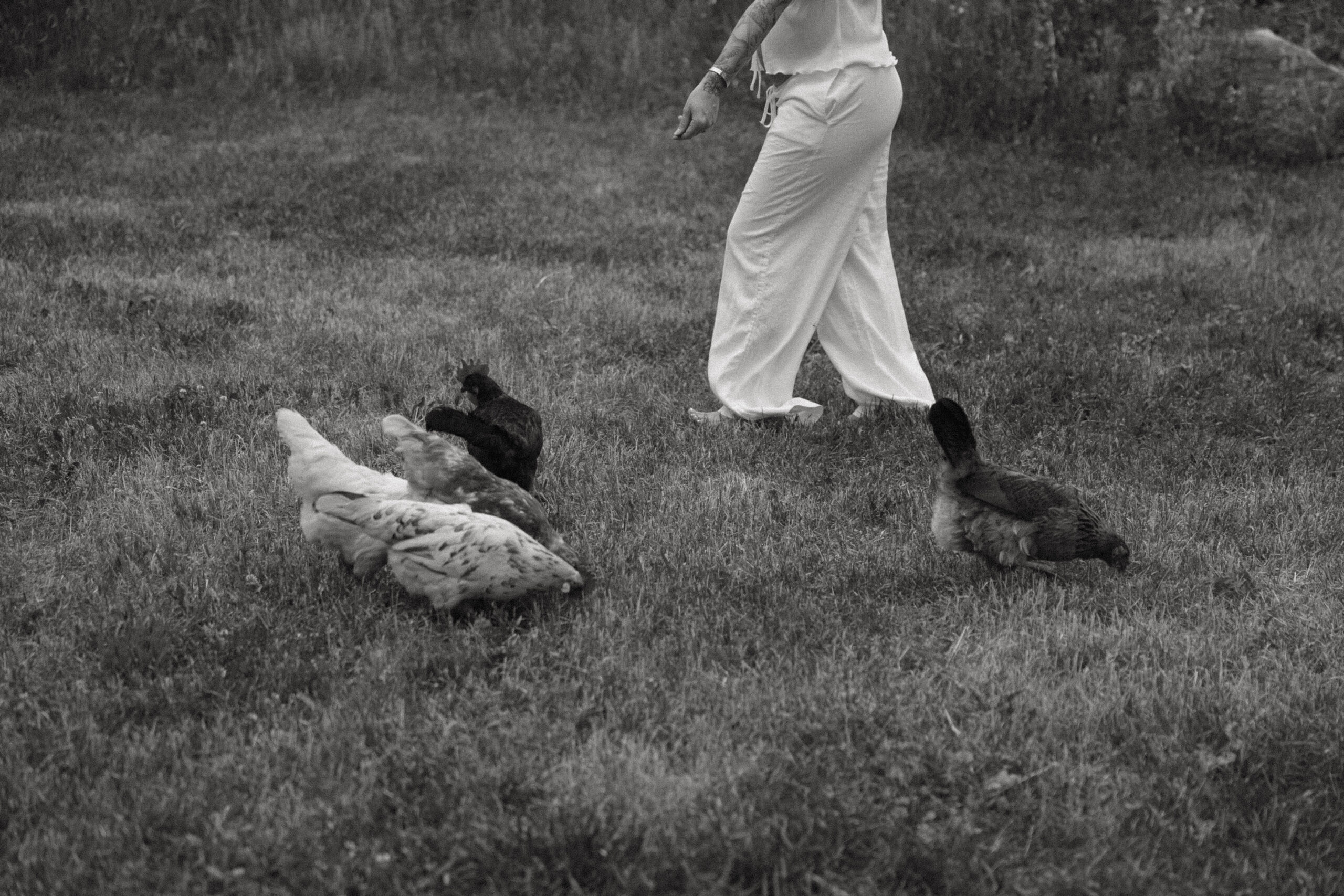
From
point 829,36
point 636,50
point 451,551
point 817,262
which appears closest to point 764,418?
point 817,262

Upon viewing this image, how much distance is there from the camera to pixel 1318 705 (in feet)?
12.3

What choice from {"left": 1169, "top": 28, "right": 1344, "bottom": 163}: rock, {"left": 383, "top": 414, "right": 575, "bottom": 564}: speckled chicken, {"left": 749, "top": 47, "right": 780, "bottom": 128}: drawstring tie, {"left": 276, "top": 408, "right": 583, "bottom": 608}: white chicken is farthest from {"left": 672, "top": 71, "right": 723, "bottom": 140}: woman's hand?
{"left": 1169, "top": 28, "right": 1344, "bottom": 163}: rock

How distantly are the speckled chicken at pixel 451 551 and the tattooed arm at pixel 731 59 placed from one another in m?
1.99

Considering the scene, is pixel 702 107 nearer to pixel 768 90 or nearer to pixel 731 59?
pixel 731 59

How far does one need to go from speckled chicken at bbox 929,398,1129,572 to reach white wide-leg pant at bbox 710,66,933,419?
1396 mm

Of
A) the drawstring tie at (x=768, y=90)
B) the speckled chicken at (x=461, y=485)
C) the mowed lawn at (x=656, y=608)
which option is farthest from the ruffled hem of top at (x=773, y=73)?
the speckled chicken at (x=461, y=485)

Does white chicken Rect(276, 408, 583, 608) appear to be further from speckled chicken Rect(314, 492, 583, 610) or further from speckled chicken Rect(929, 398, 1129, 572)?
speckled chicken Rect(929, 398, 1129, 572)

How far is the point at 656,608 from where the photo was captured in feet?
13.8

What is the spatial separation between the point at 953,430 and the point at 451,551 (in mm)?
1735

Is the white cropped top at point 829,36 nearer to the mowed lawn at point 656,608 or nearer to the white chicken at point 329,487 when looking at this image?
the mowed lawn at point 656,608

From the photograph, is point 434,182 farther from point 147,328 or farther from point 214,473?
point 214,473

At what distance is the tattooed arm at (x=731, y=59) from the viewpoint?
523 centimetres

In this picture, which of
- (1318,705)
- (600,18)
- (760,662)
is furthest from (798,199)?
(600,18)

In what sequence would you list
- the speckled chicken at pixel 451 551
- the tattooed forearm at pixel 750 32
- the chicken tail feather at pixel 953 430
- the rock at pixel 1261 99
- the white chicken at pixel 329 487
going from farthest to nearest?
the rock at pixel 1261 99, the tattooed forearm at pixel 750 32, the chicken tail feather at pixel 953 430, the white chicken at pixel 329 487, the speckled chicken at pixel 451 551
